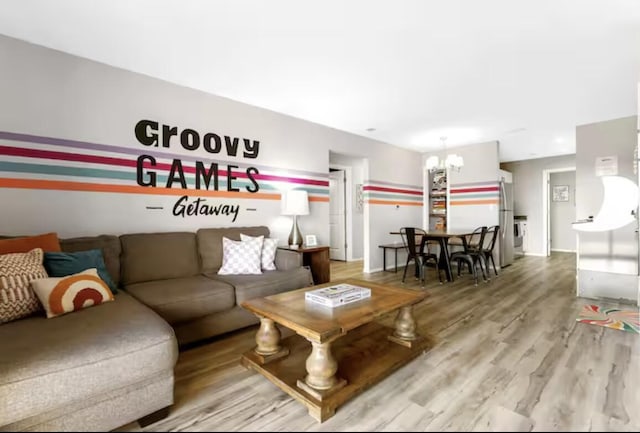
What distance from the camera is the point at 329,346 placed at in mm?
1631

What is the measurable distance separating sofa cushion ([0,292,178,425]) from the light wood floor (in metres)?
0.33

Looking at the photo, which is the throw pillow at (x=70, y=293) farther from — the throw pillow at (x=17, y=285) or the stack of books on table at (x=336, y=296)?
the stack of books on table at (x=336, y=296)

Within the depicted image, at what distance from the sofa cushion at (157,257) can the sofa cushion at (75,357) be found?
914mm

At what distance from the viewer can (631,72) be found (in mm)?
2848

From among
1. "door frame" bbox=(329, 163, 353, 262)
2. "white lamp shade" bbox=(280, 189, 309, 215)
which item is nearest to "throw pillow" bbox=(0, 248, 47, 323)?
"white lamp shade" bbox=(280, 189, 309, 215)

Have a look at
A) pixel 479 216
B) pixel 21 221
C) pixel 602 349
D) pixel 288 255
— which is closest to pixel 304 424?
pixel 288 255

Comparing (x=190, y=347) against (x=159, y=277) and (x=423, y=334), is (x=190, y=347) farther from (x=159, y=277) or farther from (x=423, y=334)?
(x=423, y=334)

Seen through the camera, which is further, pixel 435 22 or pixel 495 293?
pixel 495 293

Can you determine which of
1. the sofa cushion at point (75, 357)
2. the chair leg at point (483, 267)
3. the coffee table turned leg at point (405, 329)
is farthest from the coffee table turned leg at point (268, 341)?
the chair leg at point (483, 267)

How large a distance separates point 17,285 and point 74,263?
36 centimetres

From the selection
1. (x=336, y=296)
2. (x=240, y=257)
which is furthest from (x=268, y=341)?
(x=240, y=257)

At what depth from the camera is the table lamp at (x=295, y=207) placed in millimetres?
3764

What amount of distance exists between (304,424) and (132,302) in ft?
4.22

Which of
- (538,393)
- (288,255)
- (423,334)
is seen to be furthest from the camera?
(288,255)
